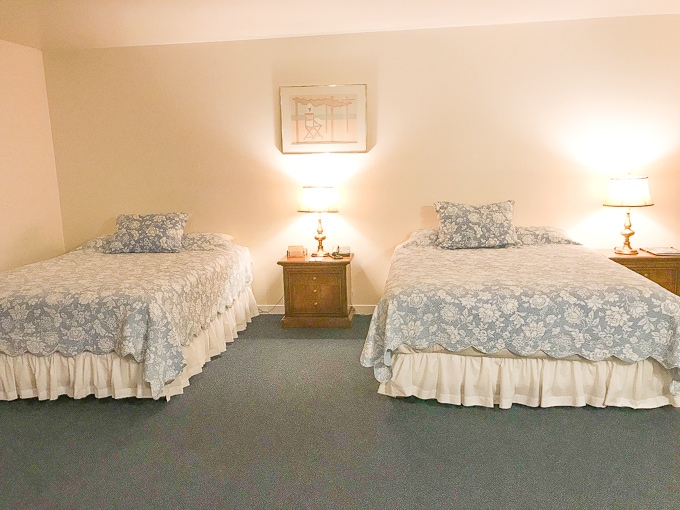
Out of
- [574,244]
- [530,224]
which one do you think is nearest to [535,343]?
[574,244]

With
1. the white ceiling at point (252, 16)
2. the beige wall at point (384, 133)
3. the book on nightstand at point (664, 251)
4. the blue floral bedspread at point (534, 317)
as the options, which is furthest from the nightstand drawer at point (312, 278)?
the book on nightstand at point (664, 251)

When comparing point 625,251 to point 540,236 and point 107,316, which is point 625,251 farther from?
point 107,316

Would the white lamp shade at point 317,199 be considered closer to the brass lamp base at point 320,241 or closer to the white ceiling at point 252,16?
the brass lamp base at point 320,241

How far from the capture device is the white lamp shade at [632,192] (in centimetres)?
393

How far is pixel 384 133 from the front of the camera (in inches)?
173

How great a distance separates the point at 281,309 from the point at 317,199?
3.64ft

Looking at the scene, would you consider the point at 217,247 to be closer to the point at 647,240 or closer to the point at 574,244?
the point at 574,244

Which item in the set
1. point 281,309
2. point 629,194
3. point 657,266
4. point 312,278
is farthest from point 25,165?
point 657,266

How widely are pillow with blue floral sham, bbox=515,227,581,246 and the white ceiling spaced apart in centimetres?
160

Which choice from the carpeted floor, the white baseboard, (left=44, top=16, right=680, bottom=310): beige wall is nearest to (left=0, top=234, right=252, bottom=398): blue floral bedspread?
the carpeted floor

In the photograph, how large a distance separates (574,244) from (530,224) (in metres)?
0.45

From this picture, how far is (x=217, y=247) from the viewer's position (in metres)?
4.27

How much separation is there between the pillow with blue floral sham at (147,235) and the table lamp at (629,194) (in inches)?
133

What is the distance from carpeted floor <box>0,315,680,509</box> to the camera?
208 cm
